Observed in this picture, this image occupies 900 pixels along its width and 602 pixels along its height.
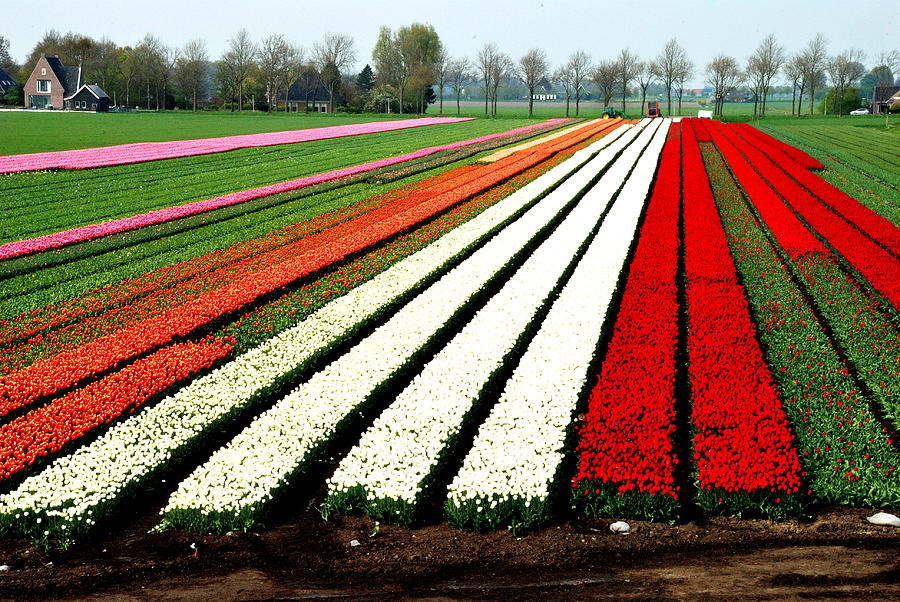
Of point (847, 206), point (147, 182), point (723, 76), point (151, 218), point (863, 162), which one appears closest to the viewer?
point (151, 218)

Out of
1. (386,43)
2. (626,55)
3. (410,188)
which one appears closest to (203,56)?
(386,43)

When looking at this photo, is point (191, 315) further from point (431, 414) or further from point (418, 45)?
point (418, 45)

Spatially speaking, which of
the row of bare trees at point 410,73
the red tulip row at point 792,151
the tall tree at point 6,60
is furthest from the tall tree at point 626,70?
the tall tree at point 6,60

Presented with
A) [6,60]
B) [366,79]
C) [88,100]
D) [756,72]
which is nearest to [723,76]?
[756,72]

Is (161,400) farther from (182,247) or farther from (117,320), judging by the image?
(182,247)

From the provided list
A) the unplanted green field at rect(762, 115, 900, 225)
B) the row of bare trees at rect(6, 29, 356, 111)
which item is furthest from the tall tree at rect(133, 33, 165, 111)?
the unplanted green field at rect(762, 115, 900, 225)

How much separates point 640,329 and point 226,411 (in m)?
5.87

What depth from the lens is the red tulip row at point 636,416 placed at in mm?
6820

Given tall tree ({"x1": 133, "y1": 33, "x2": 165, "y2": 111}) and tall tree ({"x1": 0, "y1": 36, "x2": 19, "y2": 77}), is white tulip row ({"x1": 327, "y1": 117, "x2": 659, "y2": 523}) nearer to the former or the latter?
tall tree ({"x1": 133, "y1": 33, "x2": 165, "y2": 111})

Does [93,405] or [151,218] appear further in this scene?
[151,218]

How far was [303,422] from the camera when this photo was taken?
8188mm

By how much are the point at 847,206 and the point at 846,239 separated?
5.33 m

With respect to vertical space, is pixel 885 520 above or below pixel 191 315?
below

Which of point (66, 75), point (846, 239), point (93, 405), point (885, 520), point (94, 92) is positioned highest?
point (66, 75)
